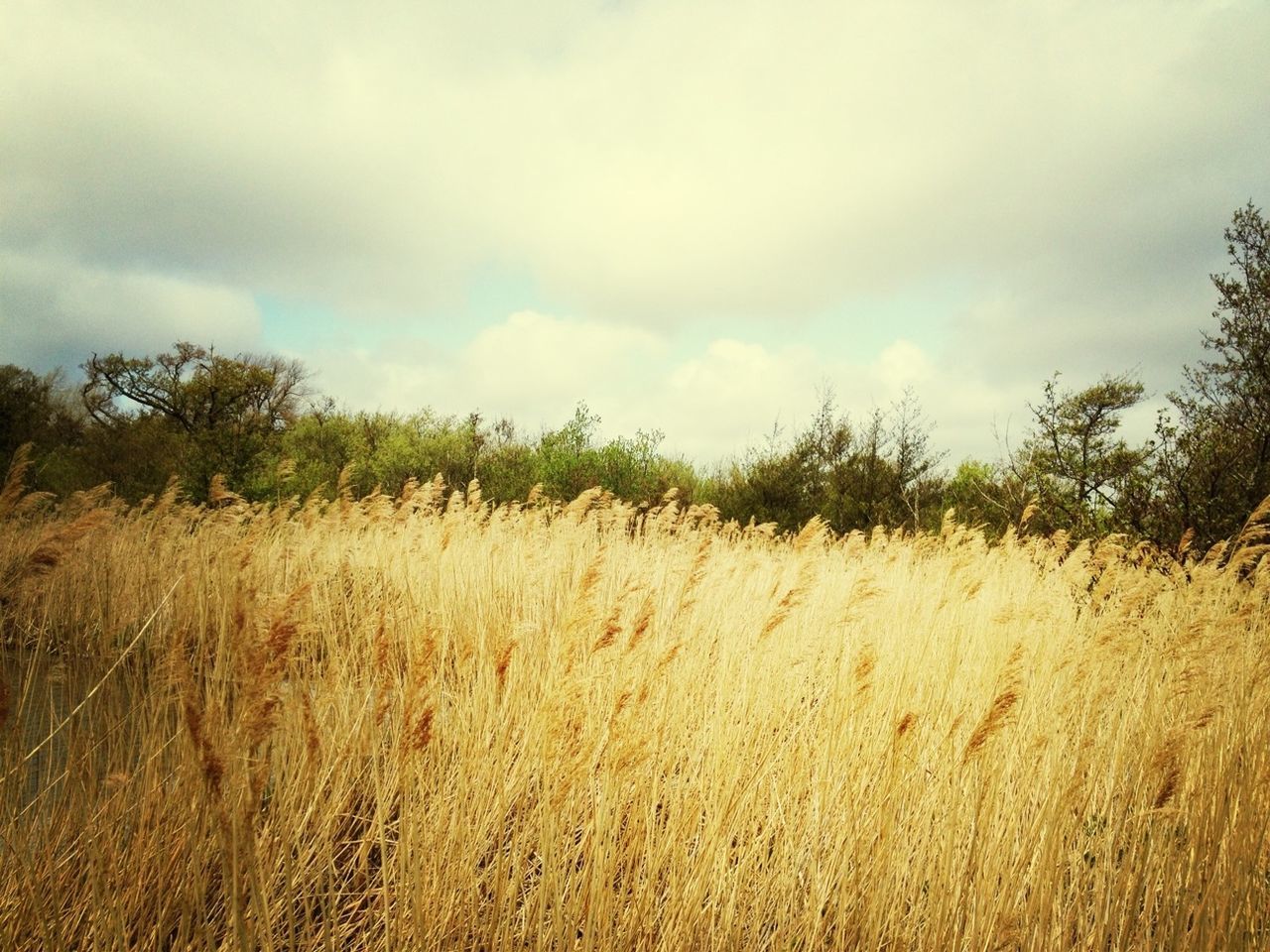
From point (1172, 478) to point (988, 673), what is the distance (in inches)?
208

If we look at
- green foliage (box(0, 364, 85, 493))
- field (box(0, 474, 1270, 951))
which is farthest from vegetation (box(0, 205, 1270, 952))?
green foliage (box(0, 364, 85, 493))

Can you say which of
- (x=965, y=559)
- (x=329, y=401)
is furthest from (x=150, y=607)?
(x=329, y=401)

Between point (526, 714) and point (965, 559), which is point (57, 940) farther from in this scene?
point (965, 559)

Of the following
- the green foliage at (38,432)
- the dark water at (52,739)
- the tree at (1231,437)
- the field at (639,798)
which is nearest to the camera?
the field at (639,798)

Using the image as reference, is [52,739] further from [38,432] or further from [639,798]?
[38,432]

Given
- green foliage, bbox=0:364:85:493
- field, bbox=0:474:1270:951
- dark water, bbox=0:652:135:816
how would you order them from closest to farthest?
1. field, bbox=0:474:1270:951
2. dark water, bbox=0:652:135:816
3. green foliage, bbox=0:364:85:493

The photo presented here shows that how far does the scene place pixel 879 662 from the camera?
3473 mm

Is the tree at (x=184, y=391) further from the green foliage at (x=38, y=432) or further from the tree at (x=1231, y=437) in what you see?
the tree at (x=1231, y=437)

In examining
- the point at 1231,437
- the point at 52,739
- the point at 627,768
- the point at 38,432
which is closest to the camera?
the point at 52,739

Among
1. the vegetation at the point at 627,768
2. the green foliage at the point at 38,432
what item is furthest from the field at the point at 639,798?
the green foliage at the point at 38,432

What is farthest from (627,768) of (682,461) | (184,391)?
(184,391)

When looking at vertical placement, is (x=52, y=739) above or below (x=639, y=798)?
above

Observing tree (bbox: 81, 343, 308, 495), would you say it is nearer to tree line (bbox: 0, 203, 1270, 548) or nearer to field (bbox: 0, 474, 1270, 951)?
tree line (bbox: 0, 203, 1270, 548)

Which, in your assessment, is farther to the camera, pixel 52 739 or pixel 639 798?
pixel 639 798
